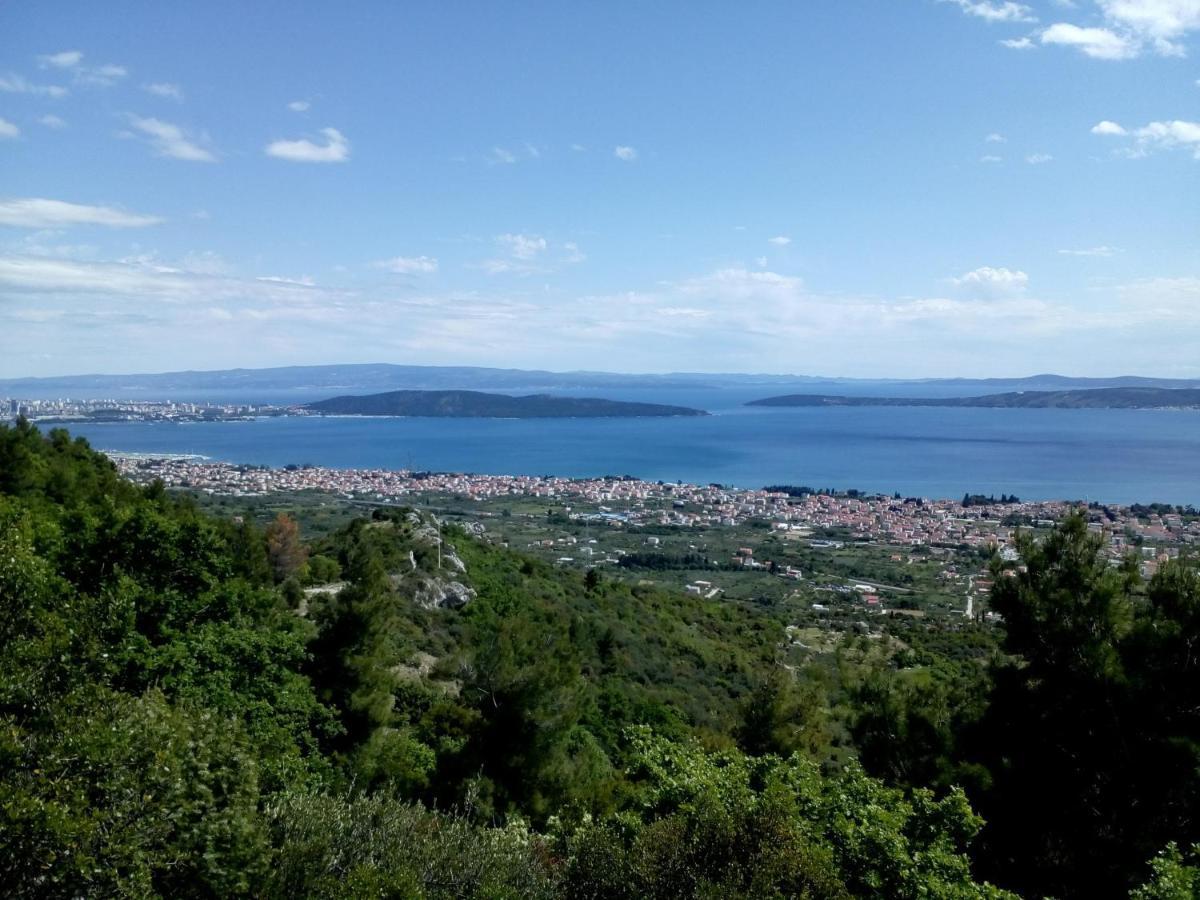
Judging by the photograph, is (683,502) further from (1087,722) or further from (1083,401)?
(1083,401)

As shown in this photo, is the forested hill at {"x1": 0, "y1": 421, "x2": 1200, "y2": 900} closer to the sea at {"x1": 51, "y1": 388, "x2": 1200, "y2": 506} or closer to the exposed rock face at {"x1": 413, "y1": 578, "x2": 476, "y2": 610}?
the exposed rock face at {"x1": 413, "y1": 578, "x2": 476, "y2": 610}

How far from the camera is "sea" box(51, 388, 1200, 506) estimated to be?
6800cm

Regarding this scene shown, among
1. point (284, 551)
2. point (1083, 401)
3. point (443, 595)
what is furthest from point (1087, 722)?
point (1083, 401)

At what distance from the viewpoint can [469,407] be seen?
129750 millimetres

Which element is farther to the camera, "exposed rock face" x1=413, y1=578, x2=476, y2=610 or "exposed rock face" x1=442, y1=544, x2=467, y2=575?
"exposed rock face" x1=442, y1=544, x2=467, y2=575

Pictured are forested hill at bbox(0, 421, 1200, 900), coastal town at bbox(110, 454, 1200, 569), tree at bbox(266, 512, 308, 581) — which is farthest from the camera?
coastal town at bbox(110, 454, 1200, 569)

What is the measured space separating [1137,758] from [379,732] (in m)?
8.76

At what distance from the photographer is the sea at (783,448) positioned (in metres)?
68.0

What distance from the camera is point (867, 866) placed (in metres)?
4.94

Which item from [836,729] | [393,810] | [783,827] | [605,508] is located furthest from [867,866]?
[605,508]

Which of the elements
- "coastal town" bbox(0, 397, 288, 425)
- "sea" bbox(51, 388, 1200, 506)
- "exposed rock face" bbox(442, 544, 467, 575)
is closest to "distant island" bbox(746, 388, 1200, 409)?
"sea" bbox(51, 388, 1200, 506)

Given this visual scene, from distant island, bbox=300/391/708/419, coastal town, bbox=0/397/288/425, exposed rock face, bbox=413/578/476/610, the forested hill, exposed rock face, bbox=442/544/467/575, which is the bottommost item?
exposed rock face, bbox=413/578/476/610

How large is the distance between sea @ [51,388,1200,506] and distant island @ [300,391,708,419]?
71.2 inches

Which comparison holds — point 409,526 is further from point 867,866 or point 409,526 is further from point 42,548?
point 867,866
